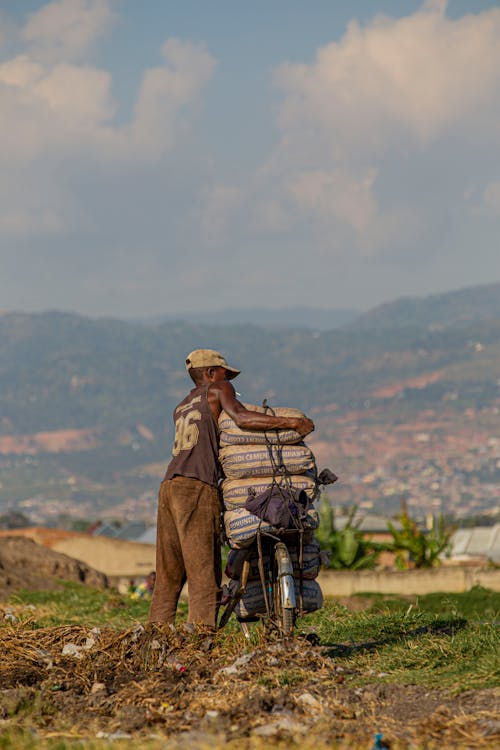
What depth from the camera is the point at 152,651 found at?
7.69 meters

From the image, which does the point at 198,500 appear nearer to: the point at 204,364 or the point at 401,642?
the point at 204,364

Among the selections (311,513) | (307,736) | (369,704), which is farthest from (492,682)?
(311,513)

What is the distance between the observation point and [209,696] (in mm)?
6629

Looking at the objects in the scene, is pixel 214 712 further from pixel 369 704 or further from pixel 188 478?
pixel 188 478

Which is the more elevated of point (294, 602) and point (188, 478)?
point (188, 478)

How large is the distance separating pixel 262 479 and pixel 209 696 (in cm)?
189

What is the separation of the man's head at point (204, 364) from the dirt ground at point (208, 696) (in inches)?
76.4

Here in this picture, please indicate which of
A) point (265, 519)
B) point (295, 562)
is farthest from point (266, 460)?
point (295, 562)

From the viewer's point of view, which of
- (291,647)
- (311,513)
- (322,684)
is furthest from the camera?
(311,513)

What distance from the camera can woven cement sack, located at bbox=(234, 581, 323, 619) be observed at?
811cm

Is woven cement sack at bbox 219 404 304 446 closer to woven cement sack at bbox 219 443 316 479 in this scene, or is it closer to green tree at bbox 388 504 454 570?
woven cement sack at bbox 219 443 316 479

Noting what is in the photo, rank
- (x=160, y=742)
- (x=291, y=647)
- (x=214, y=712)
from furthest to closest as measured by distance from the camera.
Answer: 1. (x=291, y=647)
2. (x=214, y=712)
3. (x=160, y=742)

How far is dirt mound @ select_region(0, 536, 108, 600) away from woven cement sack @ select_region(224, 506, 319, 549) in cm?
1054

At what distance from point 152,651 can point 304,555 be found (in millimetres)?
1292
